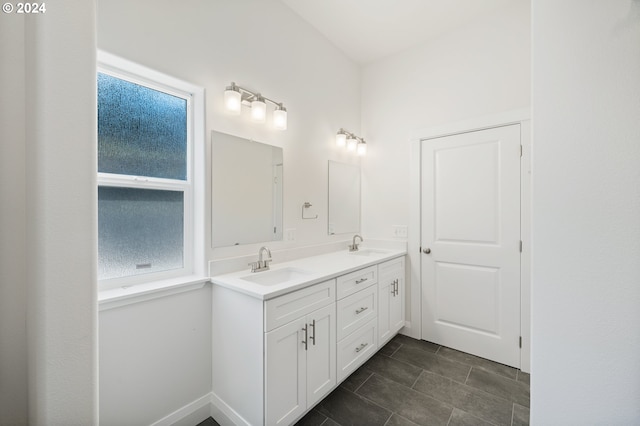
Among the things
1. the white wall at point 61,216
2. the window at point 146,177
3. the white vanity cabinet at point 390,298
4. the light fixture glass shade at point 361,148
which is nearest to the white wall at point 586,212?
the white vanity cabinet at point 390,298

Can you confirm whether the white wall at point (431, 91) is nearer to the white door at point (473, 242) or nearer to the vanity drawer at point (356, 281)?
the white door at point (473, 242)

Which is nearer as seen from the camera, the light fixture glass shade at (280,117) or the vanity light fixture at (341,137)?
the light fixture glass shade at (280,117)

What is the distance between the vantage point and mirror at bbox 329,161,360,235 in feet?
9.14

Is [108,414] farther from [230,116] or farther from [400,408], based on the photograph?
[230,116]

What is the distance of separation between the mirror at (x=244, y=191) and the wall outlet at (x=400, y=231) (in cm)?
136

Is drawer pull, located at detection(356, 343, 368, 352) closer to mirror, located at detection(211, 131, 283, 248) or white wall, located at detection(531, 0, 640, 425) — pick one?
mirror, located at detection(211, 131, 283, 248)

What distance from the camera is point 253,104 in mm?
1921

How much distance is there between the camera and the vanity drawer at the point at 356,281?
6.13 ft

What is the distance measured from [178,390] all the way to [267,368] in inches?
26.2

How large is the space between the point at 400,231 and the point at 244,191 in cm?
175

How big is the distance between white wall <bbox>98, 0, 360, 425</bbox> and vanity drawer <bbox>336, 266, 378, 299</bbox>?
0.64 meters

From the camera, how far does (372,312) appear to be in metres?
2.21

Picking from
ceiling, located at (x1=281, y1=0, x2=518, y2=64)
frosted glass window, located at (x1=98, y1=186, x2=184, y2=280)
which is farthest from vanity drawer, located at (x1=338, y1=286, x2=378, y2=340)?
ceiling, located at (x1=281, y1=0, x2=518, y2=64)

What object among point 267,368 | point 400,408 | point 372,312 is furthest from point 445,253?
point 267,368
